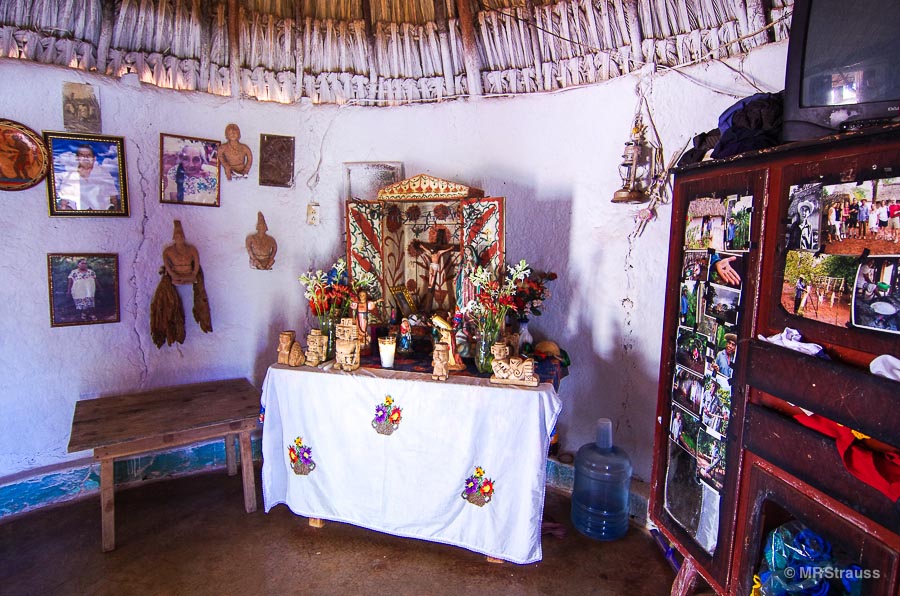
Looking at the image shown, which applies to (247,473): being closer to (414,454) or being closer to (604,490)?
(414,454)

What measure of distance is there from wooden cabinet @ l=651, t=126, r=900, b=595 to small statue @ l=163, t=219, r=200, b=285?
2790mm

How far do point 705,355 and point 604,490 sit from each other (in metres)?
1.22

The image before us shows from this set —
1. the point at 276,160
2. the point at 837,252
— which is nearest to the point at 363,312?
the point at 276,160

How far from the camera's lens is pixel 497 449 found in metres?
2.38

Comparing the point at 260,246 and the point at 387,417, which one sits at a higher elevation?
the point at 260,246

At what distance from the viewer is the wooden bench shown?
249cm

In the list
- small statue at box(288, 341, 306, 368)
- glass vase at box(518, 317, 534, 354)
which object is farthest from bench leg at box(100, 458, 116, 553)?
glass vase at box(518, 317, 534, 354)

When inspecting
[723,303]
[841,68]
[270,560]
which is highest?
[841,68]

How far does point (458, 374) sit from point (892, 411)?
5.68 feet

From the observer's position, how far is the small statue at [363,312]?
9.29ft

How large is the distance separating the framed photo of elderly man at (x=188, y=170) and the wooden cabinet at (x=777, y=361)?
9.19 ft

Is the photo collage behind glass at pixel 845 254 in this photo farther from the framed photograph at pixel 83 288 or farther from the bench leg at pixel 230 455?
the framed photograph at pixel 83 288

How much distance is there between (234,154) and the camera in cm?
325

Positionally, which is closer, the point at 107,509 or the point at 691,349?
the point at 691,349
